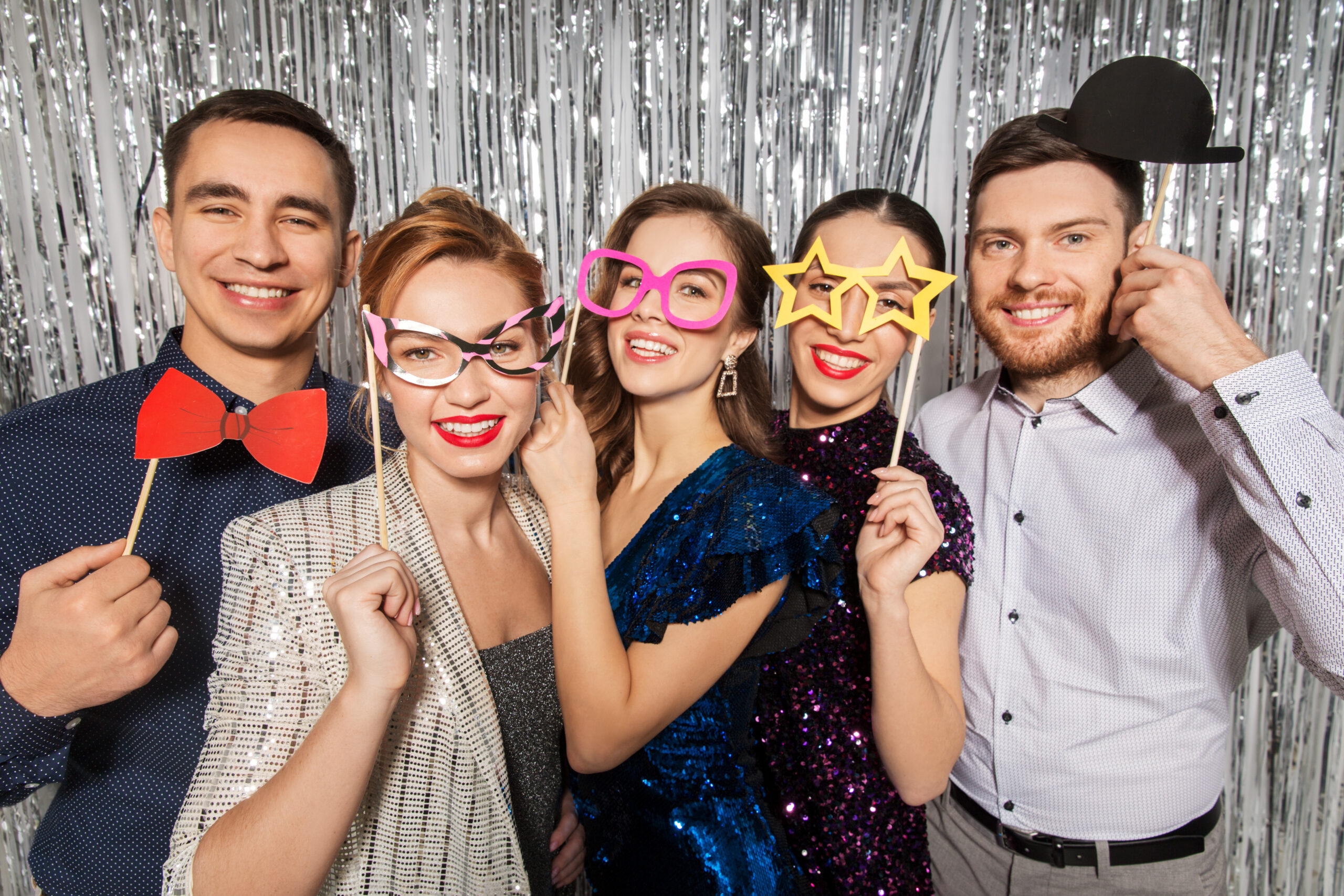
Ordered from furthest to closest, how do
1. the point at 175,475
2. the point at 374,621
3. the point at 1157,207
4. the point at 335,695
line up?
1. the point at 175,475
2. the point at 1157,207
3. the point at 335,695
4. the point at 374,621

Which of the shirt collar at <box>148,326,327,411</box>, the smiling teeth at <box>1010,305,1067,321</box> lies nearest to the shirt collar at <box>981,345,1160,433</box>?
the smiling teeth at <box>1010,305,1067,321</box>

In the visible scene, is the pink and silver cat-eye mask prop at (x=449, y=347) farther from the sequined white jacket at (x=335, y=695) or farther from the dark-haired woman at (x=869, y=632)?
the dark-haired woman at (x=869, y=632)

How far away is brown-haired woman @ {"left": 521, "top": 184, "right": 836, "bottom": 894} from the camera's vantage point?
119cm

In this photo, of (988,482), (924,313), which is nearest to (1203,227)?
(988,482)

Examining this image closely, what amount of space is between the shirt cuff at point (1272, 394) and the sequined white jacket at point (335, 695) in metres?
1.27

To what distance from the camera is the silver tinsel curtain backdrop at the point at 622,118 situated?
2.08 metres

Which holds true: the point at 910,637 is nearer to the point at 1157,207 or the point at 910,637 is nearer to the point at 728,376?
the point at 728,376

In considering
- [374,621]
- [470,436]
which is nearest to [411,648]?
[374,621]

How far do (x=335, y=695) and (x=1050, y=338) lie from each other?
142 centimetres

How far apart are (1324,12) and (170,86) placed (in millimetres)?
3269

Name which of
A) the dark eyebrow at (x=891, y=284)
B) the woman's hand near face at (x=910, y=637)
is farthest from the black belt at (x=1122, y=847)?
the dark eyebrow at (x=891, y=284)

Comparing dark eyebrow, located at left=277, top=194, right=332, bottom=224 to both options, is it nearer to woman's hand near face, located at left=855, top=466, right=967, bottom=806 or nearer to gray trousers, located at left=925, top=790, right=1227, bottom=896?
woman's hand near face, located at left=855, top=466, right=967, bottom=806

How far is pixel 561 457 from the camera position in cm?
127

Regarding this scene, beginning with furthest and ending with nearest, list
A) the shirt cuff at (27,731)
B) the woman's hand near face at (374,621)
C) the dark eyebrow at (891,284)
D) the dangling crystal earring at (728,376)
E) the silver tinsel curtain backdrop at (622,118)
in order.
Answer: the silver tinsel curtain backdrop at (622,118) → the dangling crystal earring at (728,376) → the dark eyebrow at (891,284) → the shirt cuff at (27,731) → the woman's hand near face at (374,621)
